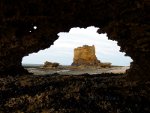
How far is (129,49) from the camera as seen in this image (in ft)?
32.1

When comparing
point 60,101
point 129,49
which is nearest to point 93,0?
point 129,49

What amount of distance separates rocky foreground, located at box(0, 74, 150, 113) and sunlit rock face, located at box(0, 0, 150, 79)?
1.10 m

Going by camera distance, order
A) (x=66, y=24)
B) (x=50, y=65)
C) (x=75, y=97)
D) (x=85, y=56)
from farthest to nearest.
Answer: (x=85, y=56) < (x=50, y=65) < (x=66, y=24) < (x=75, y=97)

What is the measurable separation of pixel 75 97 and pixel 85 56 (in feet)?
92.6

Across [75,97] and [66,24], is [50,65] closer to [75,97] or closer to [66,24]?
[66,24]

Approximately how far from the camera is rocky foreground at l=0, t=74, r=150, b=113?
288 inches

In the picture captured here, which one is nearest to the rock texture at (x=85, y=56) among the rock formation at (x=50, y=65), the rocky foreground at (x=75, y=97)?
the rock formation at (x=50, y=65)

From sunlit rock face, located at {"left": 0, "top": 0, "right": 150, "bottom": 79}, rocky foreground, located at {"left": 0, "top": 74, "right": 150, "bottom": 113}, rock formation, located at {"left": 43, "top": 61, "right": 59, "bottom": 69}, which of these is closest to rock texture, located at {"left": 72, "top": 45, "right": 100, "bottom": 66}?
rock formation, located at {"left": 43, "top": 61, "right": 59, "bottom": 69}

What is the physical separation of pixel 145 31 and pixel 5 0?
4.61 m

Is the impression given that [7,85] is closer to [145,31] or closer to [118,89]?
[118,89]

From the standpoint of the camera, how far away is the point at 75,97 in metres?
8.01

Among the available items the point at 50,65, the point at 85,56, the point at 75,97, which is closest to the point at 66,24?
the point at 75,97

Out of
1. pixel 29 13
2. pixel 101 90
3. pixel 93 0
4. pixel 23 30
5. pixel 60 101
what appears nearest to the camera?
pixel 60 101

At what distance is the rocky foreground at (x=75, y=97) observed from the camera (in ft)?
24.0
